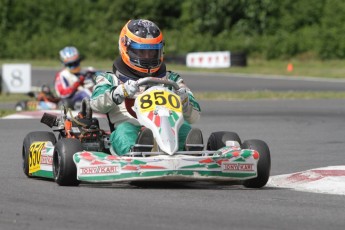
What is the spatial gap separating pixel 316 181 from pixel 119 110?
5.81 ft

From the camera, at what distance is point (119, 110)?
9.38 meters

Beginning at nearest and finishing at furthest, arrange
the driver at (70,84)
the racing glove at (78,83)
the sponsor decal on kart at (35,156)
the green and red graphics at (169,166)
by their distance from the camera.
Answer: the green and red graphics at (169,166)
the sponsor decal on kart at (35,156)
the driver at (70,84)
the racing glove at (78,83)

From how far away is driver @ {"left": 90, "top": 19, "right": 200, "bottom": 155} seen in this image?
902 cm

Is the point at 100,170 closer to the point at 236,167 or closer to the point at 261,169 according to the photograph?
the point at 236,167

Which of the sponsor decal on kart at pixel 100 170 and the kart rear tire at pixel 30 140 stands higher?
the sponsor decal on kart at pixel 100 170

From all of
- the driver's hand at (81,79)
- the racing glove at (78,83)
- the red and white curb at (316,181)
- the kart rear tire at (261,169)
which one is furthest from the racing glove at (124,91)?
the driver's hand at (81,79)

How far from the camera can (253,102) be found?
21344 mm

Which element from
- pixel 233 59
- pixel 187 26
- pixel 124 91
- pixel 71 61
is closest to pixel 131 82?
pixel 124 91

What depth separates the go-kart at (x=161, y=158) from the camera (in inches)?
322

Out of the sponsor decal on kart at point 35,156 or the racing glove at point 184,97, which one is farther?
the sponsor decal on kart at point 35,156

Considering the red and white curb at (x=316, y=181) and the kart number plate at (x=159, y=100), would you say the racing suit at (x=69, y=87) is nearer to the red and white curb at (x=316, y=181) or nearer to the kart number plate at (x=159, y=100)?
the red and white curb at (x=316, y=181)

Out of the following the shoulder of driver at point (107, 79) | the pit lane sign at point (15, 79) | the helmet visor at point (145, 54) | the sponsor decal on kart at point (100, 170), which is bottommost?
the pit lane sign at point (15, 79)

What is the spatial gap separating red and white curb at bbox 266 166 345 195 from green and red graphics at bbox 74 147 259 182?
1.54 ft

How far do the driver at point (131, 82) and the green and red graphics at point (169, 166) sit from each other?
0.53 m
